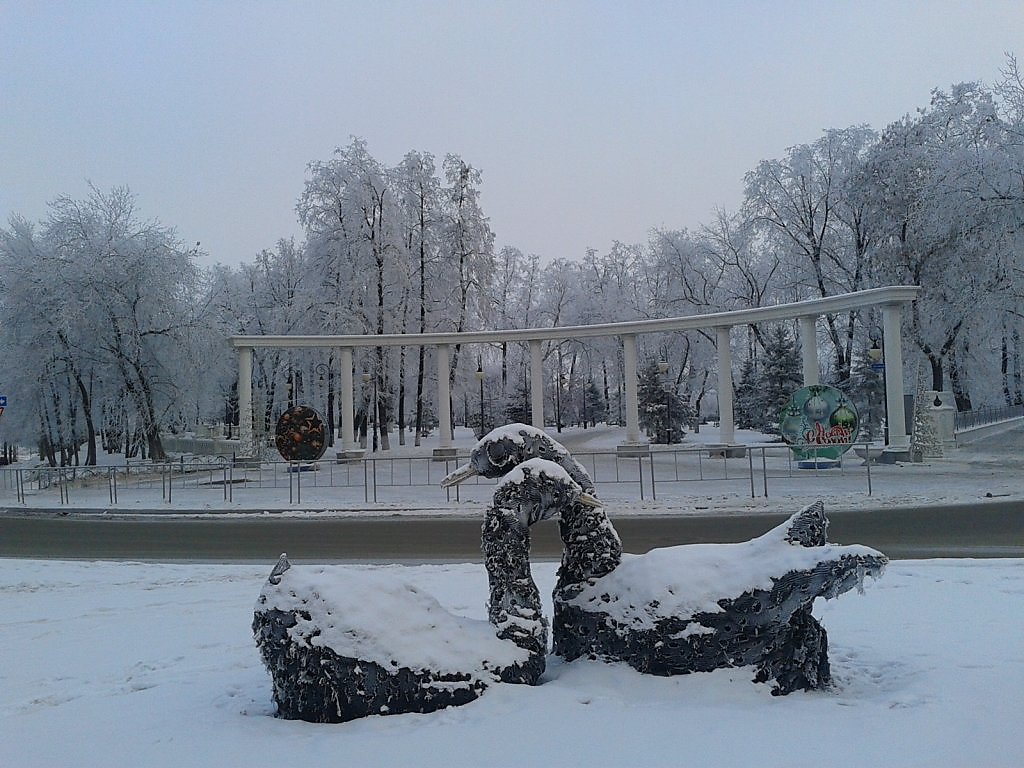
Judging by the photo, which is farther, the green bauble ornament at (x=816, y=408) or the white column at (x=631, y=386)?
the white column at (x=631, y=386)

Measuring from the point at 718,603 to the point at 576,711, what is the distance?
3.54 feet

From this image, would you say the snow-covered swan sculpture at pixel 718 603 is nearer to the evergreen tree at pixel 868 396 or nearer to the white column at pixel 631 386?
the white column at pixel 631 386

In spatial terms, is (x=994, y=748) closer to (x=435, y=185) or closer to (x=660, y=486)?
(x=660, y=486)

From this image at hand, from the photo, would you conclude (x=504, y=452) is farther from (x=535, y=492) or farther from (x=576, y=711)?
(x=576, y=711)

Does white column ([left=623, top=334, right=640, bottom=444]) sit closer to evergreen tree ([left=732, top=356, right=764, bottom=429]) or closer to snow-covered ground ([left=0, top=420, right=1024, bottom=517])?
snow-covered ground ([left=0, top=420, right=1024, bottom=517])

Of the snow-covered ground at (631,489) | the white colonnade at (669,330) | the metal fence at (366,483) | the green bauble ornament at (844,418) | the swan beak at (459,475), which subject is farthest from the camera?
the white colonnade at (669,330)

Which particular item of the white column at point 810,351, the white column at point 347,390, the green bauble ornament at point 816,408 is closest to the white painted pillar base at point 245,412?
the white column at point 347,390

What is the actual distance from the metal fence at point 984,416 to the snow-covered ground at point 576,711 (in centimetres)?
2362

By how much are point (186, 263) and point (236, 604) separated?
26.5 metres

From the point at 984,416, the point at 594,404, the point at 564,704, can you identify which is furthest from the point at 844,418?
the point at 594,404

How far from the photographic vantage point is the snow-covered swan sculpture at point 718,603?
4.53 meters

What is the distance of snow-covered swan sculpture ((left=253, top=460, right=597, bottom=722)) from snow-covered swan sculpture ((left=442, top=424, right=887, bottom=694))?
0.37 meters

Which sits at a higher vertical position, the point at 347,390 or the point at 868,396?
the point at 347,390

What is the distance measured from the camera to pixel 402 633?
449cm
